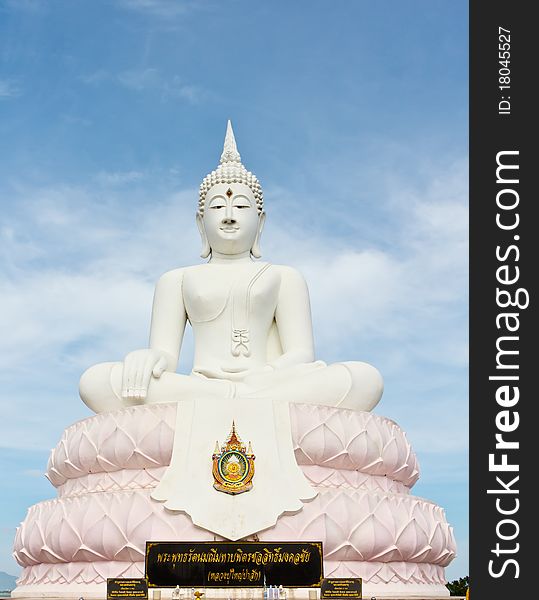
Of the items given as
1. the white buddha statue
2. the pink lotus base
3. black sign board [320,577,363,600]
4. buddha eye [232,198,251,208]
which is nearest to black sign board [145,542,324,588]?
the pink lotus base

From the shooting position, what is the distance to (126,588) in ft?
34.1

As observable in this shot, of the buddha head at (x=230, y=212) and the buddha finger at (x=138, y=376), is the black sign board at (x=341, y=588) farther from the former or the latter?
the buddha head at (x=230, y=212)

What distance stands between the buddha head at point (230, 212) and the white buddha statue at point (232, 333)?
16 mm

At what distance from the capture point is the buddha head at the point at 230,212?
15.1m

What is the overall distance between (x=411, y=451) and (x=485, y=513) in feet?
15.6

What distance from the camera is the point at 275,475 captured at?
11.6 meters

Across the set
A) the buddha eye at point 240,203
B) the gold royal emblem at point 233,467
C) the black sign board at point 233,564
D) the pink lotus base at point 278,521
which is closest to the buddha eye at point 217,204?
the buddha eye at point 240,203

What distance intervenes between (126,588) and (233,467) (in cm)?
196

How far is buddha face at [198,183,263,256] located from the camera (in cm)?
1505

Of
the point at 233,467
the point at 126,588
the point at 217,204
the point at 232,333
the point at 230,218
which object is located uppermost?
the point at 217,204

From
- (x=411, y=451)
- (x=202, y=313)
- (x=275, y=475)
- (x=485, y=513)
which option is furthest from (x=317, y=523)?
(x=202, y=313)

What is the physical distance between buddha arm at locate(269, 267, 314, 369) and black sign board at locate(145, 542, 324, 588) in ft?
12.3

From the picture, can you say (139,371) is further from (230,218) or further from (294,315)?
(230,218)

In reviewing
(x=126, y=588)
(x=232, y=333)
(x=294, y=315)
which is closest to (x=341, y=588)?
(x=126, y=588)
